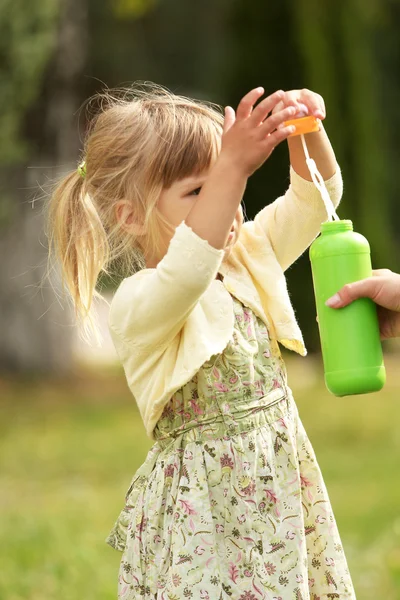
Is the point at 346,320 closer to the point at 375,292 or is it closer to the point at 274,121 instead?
the point at 375,292

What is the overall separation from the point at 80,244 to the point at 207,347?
0.52 m

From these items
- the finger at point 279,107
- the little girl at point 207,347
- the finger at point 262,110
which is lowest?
the little girl at point 207,347

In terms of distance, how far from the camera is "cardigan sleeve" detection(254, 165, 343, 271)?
2557 millimetres

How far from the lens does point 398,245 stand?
14.9m

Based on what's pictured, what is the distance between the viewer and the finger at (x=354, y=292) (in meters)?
2.25

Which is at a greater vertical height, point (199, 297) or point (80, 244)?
point (80, 244)

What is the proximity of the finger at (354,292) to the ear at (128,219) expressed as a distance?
530 millimetres

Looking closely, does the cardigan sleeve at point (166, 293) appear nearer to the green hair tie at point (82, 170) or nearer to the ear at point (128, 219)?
the ear at point (128, 219)

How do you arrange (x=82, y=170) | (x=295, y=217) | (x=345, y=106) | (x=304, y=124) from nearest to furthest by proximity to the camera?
(x=304, y=124), (x=295, y=217), (x=82, y=170), (x=345, y=106)

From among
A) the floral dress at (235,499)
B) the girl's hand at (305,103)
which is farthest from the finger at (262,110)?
the floral dress at (235,499)

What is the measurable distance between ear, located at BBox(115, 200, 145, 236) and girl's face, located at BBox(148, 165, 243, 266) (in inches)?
4.3

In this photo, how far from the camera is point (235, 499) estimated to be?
237 centimetres

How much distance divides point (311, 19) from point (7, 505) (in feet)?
16.8

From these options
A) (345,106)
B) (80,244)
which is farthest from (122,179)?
(345,106)
